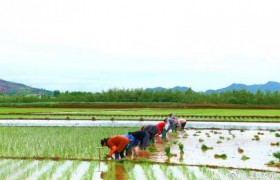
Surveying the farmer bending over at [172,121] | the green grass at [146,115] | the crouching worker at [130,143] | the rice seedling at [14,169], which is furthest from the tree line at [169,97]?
the rice seedling at [14,169]

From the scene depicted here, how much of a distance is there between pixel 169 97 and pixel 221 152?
55.0m

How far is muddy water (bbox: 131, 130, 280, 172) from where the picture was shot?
38.5 feet

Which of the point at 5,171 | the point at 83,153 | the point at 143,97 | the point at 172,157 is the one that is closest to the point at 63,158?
the point at 83,153

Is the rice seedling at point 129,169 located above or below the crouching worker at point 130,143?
below

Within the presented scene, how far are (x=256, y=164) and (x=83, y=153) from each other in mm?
4797

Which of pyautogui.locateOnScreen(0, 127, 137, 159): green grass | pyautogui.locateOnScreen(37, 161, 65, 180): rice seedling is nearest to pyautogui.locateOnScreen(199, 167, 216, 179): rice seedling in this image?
pyautogui.locateOnScreen(0, 127, 137, 159): green grass

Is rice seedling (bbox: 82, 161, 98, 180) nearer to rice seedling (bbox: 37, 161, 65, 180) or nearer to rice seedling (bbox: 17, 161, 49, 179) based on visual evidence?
rice seedling (bbox: 37, 161, 65, 180)

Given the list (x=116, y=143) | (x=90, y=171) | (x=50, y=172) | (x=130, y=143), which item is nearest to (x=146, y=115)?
(x=130, y=143)

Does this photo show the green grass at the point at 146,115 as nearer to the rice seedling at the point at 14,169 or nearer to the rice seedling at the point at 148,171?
the rice seedling at the point at 148,171

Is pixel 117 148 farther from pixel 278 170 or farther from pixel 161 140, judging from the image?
pixel 161 140

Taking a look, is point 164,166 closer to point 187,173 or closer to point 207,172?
point 187,173

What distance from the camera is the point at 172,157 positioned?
41.2ft

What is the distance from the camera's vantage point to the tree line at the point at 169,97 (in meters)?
65.7

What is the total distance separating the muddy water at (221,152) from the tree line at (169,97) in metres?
47.0
